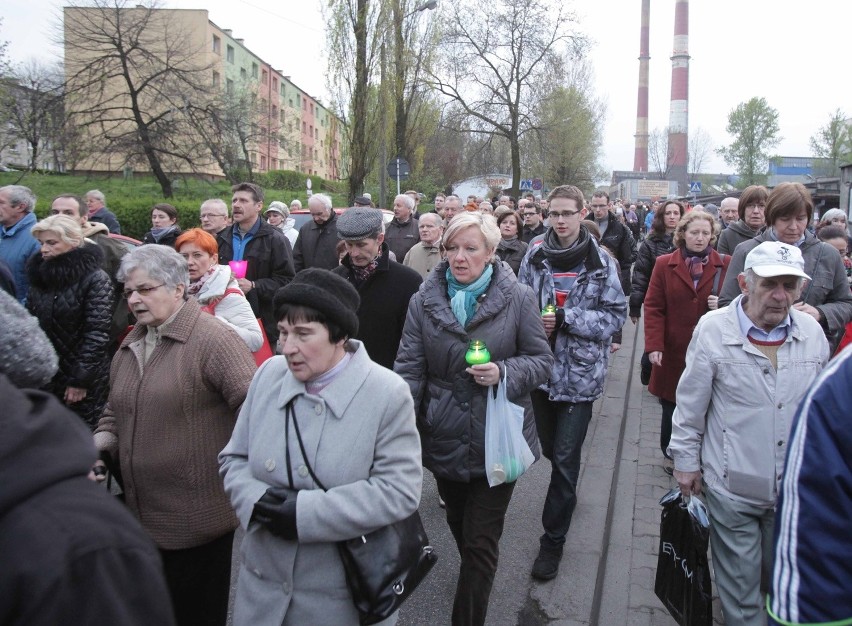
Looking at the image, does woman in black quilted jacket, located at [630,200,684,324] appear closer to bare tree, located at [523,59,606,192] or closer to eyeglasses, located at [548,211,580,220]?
eyeglasses, located at [548,211,580,220]

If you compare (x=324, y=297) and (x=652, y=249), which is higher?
(x=652, y=249)

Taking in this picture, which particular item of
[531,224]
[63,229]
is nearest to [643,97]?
[531,224]

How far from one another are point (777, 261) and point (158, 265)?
Result: 2.52 meters

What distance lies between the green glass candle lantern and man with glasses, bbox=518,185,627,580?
3.53ft

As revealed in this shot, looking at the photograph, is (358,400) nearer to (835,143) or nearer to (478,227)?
(478,227)

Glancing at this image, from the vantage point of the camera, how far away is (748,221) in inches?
236

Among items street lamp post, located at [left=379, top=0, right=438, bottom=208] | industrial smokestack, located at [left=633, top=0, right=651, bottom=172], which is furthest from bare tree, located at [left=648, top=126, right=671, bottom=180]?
street lamp post, located at [left=379, top=0, right=438, bottom=208]

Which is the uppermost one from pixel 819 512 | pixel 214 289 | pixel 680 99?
pixel 680 99

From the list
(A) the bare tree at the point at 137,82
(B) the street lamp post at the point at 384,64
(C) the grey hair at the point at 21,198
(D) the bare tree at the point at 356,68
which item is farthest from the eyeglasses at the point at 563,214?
(A) the bare tree at the point at 137,82

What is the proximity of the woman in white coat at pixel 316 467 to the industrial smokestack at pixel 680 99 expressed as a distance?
76.7 metres

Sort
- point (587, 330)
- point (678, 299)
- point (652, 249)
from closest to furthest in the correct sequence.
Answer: point (587, 330), point (678, 299), point (652, 249)

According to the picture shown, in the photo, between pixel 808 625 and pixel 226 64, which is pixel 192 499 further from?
pixel 226 64

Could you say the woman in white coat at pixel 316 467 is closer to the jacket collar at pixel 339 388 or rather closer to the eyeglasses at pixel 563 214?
the jacket collar at pixel 339 388

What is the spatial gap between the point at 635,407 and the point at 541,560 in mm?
3751
